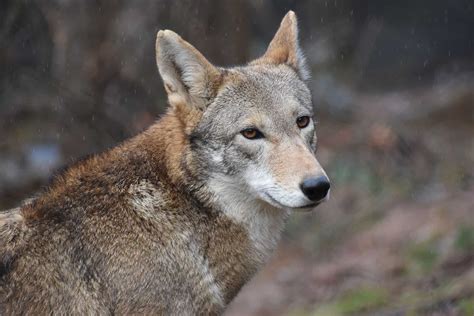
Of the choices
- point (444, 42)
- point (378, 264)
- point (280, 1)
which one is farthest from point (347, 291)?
point (280, 1)

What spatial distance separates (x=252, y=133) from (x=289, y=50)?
3.97ft

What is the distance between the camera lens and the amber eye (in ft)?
22.2

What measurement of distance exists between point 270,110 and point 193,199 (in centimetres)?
93

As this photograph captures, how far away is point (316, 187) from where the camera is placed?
19.8 ft

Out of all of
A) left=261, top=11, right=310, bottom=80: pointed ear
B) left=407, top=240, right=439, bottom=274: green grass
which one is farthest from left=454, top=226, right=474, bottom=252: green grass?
left=261, top=11, right=310, bottom=80: pointed ear

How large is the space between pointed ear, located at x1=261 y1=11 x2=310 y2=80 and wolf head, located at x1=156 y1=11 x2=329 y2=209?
1.48 ft

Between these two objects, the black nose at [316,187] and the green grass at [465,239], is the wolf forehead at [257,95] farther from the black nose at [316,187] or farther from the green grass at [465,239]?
the green grass at [465,239]

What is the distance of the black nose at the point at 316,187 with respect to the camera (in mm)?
6039

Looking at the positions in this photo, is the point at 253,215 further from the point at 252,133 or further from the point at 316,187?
the point at 316,187

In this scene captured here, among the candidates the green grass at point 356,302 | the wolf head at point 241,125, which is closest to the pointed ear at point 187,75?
the wolf head at point 241,125

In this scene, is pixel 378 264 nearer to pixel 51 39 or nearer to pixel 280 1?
pixel 51 39

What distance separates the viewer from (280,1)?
66.7 feet

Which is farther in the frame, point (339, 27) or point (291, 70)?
point (339, 27)

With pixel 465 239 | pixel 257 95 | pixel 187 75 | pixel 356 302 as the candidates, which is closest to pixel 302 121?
pixel 257 95
